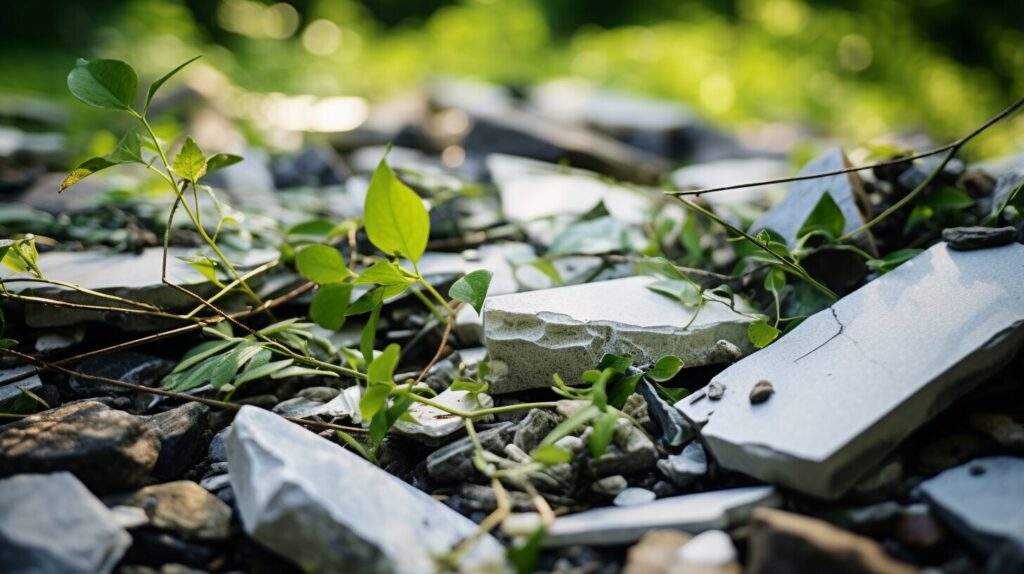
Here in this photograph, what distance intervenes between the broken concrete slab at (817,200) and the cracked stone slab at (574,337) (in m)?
0.33

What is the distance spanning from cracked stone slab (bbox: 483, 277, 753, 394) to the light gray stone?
31 centimetres

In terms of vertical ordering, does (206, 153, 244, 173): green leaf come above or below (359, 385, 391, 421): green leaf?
above

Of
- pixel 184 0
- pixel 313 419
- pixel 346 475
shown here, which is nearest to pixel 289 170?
pixel 313 419

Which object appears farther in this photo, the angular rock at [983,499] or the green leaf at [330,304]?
the green leaf at [330,304]

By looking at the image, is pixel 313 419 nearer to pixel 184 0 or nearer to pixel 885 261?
pixel 885 261

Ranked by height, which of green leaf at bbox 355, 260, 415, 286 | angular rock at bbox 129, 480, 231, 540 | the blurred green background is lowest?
the blurred green background

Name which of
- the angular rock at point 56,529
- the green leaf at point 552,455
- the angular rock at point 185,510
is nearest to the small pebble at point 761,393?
the green leaf at point 552,455

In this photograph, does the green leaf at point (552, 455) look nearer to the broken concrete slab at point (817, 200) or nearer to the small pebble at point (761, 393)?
the small pebble at point (761, 393)

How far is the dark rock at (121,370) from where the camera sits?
1270mm

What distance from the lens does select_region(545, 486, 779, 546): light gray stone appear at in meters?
0.92

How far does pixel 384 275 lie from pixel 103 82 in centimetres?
56

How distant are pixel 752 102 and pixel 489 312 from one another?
3.93 m

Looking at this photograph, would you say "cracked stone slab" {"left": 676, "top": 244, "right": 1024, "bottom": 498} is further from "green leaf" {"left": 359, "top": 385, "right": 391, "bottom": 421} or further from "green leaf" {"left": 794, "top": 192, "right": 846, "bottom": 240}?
"green leaf" {"left": 359, "top": 385, "right": 391, "bottom": 421}

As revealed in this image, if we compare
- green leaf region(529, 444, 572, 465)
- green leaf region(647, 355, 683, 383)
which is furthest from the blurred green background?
green leaf region(529, 444, 572, 465)
